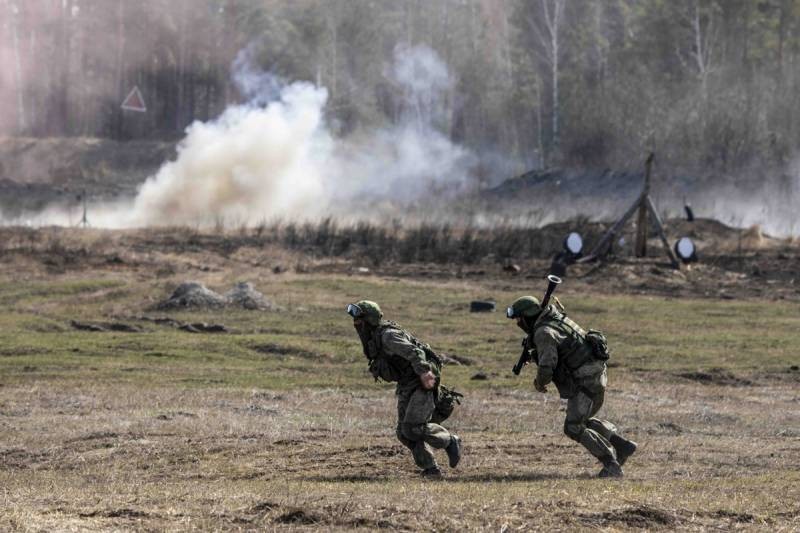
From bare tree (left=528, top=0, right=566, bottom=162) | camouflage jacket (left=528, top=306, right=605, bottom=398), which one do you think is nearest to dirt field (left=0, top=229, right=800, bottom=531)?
camouflage jacket (left=528, top=306, right=605, bottom=398)

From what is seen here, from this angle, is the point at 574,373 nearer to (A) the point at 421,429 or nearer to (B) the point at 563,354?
(B) the point at 563,354

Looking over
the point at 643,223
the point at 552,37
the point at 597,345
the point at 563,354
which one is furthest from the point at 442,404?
Result: the point at 552,37

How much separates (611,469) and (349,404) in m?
7.54

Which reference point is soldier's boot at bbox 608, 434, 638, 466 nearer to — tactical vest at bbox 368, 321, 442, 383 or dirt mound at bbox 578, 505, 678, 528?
tactical vest at bbox 368, 321, 442, 383

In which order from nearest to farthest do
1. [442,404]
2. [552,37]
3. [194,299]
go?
[442,404] → [194,299] → [552,37]

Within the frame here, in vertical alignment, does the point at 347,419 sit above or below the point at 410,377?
below

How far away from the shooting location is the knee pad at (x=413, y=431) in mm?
13703

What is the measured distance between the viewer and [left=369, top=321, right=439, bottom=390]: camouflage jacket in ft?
44.9

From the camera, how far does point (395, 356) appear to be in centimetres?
1384

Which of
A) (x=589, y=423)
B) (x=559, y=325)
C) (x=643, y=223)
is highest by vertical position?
(x=643, y=223)

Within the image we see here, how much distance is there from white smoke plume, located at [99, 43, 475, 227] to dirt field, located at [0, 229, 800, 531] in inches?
634

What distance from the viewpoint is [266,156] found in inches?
2383

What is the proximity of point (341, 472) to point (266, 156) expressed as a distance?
4717 centimetres

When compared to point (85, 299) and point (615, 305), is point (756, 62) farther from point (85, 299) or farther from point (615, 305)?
point (85, 299)
